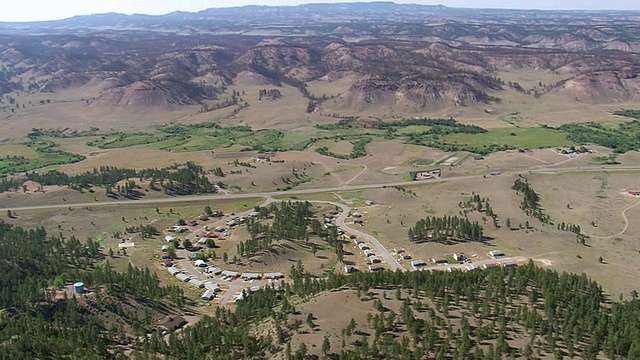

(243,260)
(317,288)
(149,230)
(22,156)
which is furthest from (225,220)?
(22,156)

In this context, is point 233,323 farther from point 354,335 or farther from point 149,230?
point 149,230

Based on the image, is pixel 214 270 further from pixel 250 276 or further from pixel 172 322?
pixel 172 322

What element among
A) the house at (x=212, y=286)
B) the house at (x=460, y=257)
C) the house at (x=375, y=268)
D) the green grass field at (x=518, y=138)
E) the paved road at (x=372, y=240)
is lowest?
the house at (x=212, y=286)

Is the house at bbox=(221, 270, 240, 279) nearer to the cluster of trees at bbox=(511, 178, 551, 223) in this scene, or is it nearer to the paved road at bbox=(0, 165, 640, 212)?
the paved road at bbox=(0, 165, 640, 212)

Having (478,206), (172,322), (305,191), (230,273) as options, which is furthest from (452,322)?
(305,191)

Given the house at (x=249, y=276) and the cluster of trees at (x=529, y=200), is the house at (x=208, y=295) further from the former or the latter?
the cluster of trees at (x=529, y=200)

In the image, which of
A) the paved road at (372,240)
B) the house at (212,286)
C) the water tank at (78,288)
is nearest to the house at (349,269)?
the paved road at (372,240)
